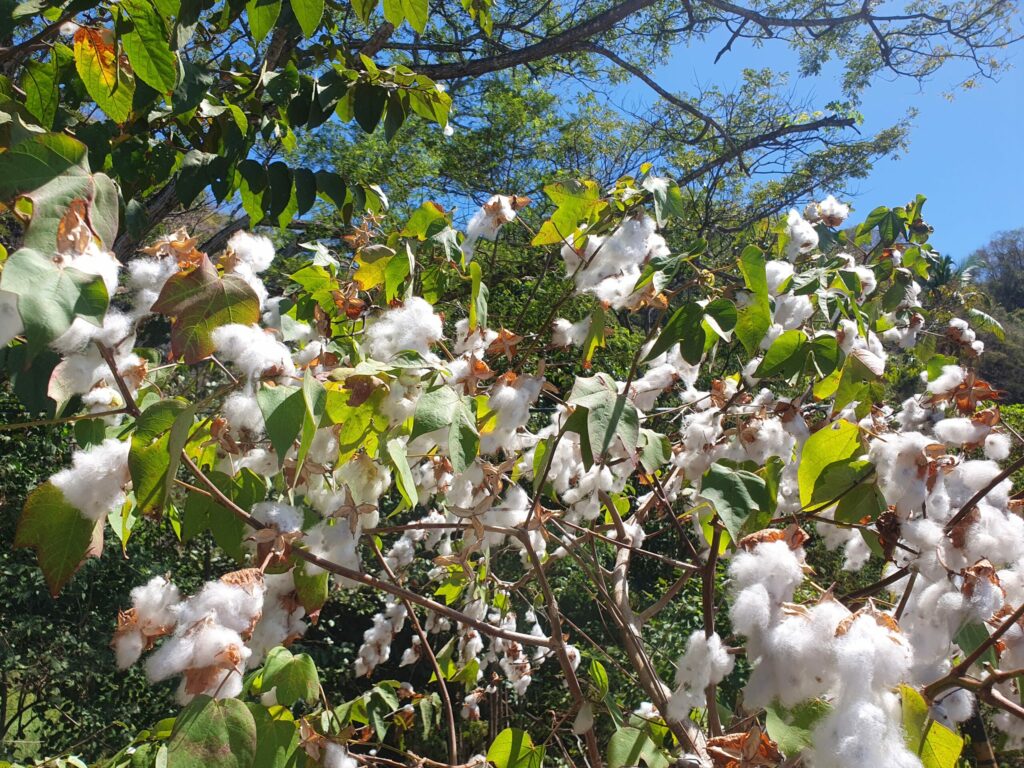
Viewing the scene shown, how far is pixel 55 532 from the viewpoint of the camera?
0.68 meters

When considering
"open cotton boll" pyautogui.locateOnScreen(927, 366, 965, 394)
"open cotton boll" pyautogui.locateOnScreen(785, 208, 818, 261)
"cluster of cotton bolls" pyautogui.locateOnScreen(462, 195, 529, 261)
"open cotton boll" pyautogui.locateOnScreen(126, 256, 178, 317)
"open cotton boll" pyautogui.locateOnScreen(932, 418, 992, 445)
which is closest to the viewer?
"open cotton boll" pyautogui.locateOnScreen(126, 256, 178, 317)

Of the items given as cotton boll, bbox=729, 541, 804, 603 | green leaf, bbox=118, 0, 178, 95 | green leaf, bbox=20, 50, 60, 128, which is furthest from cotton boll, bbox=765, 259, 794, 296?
green leaf, bbox=20, 50, 60, 128

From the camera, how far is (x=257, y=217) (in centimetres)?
157

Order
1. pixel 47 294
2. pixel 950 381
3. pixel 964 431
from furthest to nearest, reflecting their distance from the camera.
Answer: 1. pixel 950 381
2. pixel 964 431
3. pixel 47 294

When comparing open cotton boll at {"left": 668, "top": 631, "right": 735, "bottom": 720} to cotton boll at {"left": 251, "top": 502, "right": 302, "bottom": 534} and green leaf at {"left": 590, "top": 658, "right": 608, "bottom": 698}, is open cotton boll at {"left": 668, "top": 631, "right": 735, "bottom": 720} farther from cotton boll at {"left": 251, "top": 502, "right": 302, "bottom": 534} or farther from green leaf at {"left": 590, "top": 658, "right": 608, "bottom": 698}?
cotton boll at {"left": 251, "top": 502, "right": 302, "bottom": 534}

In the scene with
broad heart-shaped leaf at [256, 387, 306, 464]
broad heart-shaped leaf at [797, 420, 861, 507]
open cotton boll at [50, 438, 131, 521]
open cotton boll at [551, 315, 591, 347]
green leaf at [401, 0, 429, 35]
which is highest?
green leaf at [401, 0, 429, 35]

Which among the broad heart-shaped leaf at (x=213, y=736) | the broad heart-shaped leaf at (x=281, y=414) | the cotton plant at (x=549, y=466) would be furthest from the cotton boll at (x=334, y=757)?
the broad heart-shaped leaf at (x=281, y=414)

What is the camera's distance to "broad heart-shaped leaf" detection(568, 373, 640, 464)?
2.51ft

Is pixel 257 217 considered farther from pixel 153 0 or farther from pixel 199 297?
pixel 199 297

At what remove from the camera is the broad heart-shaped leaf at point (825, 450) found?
35.3 inches

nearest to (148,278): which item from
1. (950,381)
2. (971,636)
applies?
(971,636)

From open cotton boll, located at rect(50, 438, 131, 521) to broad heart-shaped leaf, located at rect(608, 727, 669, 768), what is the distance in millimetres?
700

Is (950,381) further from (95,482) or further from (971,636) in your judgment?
(95,482)

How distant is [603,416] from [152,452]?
441 millimetres
